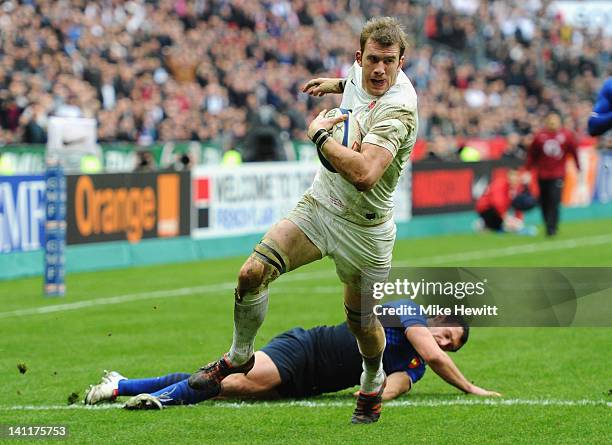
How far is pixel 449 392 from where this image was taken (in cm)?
918

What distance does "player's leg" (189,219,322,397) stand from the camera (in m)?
7.55

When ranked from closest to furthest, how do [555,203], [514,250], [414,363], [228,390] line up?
[228,390], [414,363], [514,250], [555,203]

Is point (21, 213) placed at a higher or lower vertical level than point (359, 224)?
lower

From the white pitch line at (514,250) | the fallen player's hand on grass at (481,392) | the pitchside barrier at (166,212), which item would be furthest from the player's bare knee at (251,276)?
the white pitch line at (514,250)

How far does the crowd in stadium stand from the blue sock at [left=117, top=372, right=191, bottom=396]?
1540 cm

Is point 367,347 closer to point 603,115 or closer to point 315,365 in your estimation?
point 315,365

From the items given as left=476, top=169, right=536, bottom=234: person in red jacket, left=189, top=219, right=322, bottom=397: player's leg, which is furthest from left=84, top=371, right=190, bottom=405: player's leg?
left=476, top=169, right=536, bottom=234: person in red jacket

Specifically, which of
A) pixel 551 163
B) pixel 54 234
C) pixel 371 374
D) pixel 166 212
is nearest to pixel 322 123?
pixel 371 374

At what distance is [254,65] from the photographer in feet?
103

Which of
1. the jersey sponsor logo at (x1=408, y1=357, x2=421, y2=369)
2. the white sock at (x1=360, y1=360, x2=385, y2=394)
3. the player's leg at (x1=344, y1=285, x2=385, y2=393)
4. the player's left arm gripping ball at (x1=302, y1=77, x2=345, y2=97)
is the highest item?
the player's left arm gripping ball at (x1=302, y1=77, x2=345, y2=97)

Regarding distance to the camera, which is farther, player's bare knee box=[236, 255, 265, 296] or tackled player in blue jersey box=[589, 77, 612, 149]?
tackled player in blue jersey box=[589, 77, 612, 149]

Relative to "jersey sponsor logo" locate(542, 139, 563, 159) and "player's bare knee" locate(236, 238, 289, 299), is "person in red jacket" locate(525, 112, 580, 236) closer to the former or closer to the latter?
"jersey sponsor logo" locate(542, 139, 563, 159)

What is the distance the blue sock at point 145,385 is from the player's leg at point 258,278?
2.44 ft

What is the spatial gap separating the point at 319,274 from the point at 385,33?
1056 cm
